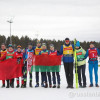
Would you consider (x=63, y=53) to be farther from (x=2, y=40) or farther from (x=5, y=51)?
(x=2, y=40)

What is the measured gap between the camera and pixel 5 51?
793 cm

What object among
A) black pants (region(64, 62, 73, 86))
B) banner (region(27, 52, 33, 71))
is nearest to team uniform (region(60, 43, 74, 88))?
black pants (region(64, 62, 73, 86))

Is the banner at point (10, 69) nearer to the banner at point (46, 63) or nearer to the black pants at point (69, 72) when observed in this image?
the banner at point (46, 63)

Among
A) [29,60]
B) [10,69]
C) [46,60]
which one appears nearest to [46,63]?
[46,60]

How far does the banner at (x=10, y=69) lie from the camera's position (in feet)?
25.8

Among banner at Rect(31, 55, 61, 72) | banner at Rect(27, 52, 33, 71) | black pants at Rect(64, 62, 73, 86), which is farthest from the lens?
banner at Rect(27, 52, 33, 71)

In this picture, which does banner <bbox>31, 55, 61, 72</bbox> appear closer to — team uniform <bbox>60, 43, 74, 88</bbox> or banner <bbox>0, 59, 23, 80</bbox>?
team uniform <bbox>60, 43, 74, 88</bbox>

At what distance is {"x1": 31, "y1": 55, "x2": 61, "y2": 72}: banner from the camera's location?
7.66m

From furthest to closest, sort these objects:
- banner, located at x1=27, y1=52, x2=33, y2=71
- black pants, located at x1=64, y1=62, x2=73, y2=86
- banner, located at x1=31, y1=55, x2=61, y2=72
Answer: banner, located at x1=27, y1=52, x2=33, y2=71
banner, located at x1=31, y1=55, x2=61, y2=72
black pants, located at x1=64, y1=62, x2=73, y2=86

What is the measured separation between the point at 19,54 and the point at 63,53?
197cm

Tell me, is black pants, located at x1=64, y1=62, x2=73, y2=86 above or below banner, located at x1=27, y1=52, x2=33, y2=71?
below

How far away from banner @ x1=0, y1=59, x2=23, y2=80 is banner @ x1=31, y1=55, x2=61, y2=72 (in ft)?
2.13
